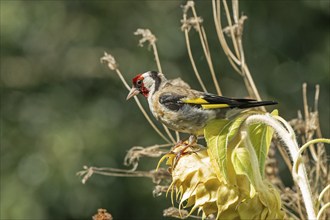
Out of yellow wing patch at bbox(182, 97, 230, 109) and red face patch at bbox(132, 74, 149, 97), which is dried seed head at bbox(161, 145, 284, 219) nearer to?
yellow wing patch at bbox(182, 97, 230, 109)

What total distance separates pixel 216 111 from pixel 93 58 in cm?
567

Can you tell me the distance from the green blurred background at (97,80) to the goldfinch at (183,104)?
335 centimetres

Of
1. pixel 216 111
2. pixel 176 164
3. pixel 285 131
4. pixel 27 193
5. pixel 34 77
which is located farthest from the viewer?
pixel 34 77

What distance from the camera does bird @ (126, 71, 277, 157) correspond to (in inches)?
92.4

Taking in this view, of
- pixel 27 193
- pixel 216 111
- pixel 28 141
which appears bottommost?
pixel 216 111

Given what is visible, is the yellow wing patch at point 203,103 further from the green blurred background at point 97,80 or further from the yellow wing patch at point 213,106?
the green blurred background at point 97,80

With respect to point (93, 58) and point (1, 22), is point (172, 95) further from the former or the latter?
point (93, 58)

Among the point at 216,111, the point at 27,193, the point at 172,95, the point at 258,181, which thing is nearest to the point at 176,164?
the point at 258,181

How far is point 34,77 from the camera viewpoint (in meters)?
7.80

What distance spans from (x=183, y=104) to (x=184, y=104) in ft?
0.03

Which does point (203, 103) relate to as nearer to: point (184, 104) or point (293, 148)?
point (184, 104)

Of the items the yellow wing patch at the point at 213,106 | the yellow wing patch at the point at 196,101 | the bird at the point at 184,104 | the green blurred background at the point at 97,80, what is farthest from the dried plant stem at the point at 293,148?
the green blurred background at the point at 97,80

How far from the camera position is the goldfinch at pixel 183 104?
7.73 ft

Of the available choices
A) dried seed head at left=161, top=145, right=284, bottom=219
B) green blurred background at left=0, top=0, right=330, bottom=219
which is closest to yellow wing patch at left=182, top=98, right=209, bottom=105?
dried seed head at left=161, top=145, right=284, bottom=219
